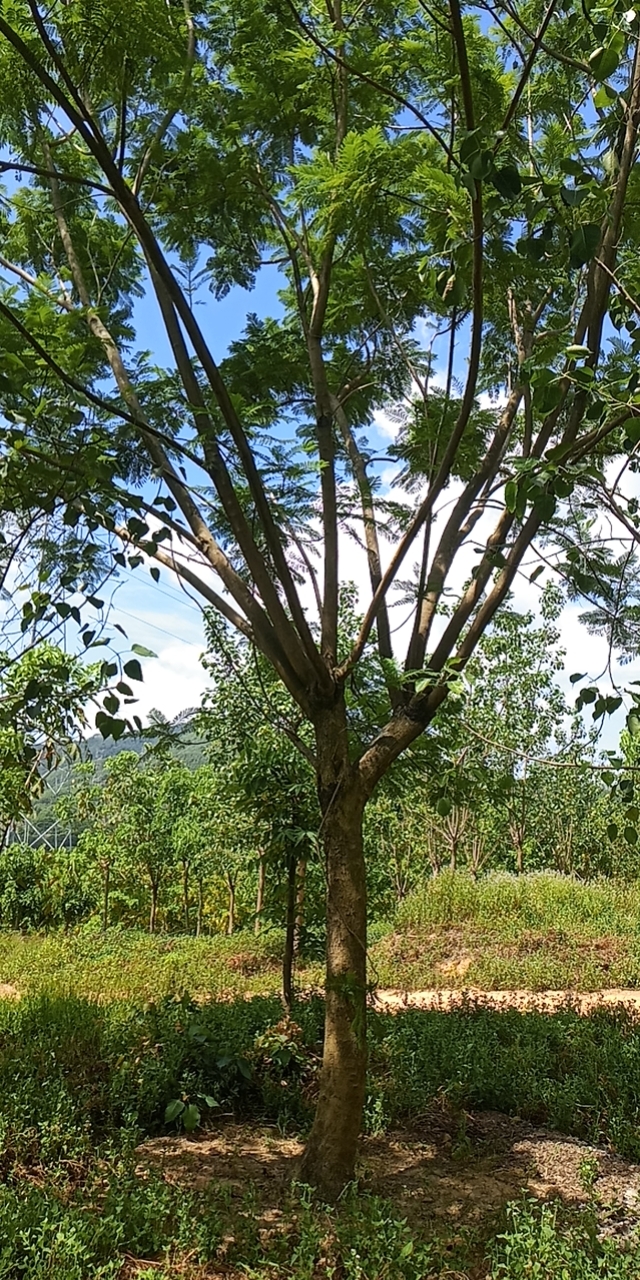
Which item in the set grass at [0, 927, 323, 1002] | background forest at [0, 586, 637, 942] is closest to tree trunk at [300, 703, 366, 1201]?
grass at [0, 927, 323, 1002]

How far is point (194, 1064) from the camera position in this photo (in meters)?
4.28

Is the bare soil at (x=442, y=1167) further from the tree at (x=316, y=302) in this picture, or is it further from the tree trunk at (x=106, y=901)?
the tree trunk at (x=106, y=901)

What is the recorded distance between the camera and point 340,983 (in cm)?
304

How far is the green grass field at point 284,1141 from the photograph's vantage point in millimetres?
2543

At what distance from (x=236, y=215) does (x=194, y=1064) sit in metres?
4.05

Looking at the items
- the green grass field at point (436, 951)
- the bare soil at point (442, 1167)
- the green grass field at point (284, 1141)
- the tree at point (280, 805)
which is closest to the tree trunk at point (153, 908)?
the green grass field at point (436, 951)

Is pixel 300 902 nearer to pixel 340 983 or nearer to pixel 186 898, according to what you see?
pixel 340 983

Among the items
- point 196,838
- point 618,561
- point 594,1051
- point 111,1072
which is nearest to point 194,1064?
point 111,1072

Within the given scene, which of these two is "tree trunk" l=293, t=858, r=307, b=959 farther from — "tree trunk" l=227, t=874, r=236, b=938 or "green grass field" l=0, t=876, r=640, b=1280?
"tree trunk" l=227, t=874, r=236, b=938

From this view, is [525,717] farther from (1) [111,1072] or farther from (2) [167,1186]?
(2) [167,1186]

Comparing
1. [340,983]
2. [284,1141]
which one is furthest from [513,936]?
[340,983]

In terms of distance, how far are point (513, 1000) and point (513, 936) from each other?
2526 millimetres

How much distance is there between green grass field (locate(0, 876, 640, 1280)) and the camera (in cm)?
254

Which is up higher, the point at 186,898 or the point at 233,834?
the point at 233,834
